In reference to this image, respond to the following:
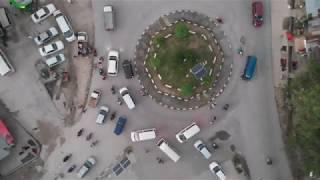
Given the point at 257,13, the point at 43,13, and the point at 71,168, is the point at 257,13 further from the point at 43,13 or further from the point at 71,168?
the point at 71,168

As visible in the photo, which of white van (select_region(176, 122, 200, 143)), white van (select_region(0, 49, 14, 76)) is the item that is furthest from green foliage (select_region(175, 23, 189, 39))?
white van (select_region(0, 49, 14, 76))

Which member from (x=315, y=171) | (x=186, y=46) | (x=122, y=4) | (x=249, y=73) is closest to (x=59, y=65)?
(x=122, y=4)

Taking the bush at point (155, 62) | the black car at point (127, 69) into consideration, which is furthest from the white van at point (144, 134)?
the bush at point (155, 62)

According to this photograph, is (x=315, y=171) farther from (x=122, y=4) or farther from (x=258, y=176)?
(x=122, y=4)

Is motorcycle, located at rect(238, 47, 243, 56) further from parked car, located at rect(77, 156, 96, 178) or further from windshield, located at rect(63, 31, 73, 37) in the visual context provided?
parked car, located at rect(77, 156, 96, 178)

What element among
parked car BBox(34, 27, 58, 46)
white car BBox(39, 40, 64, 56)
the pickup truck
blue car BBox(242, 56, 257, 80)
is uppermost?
parked car BBox(34, 27, 58, 46)

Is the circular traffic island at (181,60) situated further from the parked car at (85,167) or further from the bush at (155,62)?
the parked car at (85,167)
